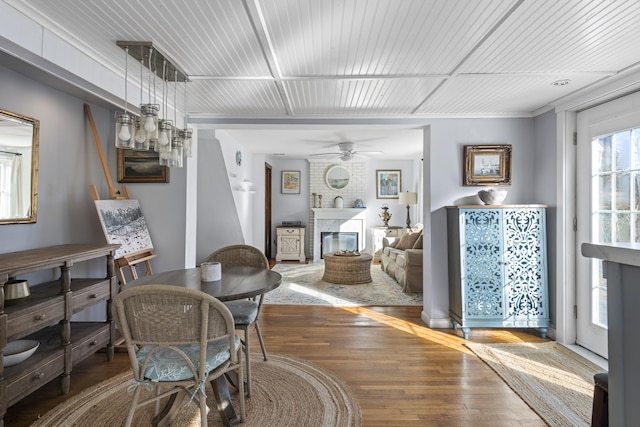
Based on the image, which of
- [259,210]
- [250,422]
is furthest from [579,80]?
[259,210]

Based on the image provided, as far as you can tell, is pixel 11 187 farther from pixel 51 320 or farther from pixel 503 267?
pixel 503 267

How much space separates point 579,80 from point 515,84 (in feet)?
1.51

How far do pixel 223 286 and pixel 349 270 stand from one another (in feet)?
11.4

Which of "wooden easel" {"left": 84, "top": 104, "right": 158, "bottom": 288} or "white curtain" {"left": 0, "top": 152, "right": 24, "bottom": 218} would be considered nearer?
"white curtain" {"left": 0, "top": 152, "right": 24, "bottom": 218}

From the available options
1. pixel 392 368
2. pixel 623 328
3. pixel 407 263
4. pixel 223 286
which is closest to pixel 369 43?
pixel 223 286

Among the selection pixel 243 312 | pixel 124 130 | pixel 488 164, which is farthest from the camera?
pixel 488 164

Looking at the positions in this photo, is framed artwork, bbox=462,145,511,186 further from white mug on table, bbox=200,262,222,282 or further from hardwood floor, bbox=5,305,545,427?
white mug on table, bbox=200,262,222,282

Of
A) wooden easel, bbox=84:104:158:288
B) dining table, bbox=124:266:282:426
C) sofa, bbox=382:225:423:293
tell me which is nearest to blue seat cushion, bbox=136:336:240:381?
dining table, bbox=124:266:282:426

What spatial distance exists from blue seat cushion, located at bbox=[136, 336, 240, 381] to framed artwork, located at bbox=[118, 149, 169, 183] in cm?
202

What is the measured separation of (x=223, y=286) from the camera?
2.03 meters

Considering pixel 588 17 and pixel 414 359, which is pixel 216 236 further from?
pixel 588 17

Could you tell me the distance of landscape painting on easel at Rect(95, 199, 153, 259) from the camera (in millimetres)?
2843

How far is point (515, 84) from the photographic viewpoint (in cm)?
272

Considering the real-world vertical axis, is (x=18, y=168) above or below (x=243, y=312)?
above
